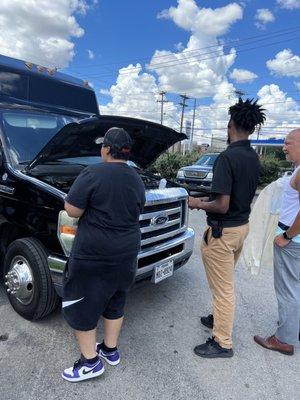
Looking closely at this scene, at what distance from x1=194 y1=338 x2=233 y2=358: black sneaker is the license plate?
0.74 m

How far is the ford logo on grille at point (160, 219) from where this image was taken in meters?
3.60

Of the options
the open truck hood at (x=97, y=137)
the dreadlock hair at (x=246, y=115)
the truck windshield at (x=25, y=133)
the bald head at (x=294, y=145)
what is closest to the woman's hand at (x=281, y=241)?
the bald head at (x=294, y=145)

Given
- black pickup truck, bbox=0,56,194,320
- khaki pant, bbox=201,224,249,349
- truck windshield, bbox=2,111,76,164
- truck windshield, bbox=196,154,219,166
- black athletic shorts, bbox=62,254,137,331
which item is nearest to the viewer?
black athletic shorts, bbox=62,254,137,331

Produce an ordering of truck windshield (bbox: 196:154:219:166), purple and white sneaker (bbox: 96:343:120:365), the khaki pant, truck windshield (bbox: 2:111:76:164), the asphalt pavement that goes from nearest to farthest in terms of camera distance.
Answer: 1. the asphalt pavement
2. purple and white sneaker (bbox: 96:343:120:365)
3. the khaki pant
4. truck windshield (bbox: 2:111:76:164)
5. truck windshield (bbox: 196:154:219:166)

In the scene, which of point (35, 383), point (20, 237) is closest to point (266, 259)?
point (35, 383)

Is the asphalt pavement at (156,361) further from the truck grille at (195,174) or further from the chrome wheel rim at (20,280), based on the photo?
the truck grille at (195,174)

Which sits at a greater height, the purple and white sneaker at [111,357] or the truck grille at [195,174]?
the truck grille at [195,174]

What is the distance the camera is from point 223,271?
3172 millimetres

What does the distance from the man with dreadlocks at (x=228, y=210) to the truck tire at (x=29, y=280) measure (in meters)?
1.40

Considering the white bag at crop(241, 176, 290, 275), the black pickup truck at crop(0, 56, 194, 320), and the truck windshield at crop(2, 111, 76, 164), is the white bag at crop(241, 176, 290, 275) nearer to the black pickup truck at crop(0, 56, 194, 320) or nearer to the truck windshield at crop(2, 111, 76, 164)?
the black pickup truck at crop(0, 56, 194, 320)

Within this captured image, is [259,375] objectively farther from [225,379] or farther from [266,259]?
[266,259]

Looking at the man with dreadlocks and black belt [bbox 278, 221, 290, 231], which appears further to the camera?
black belt [bbox 278, 221, 290, 231]

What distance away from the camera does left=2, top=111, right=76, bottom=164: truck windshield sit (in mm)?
4061

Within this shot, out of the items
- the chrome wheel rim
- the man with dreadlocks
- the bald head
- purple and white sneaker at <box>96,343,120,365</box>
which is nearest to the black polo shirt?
the man with dreadlocks
